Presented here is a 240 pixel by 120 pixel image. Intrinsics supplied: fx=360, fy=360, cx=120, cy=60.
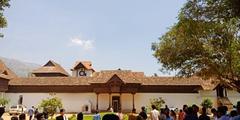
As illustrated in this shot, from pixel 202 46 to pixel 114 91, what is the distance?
2760 centimetres

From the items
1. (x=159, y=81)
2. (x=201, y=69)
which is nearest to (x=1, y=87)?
(x=159, y=81)

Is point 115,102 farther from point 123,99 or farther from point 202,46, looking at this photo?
point 202,46

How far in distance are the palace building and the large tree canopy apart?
24.1m

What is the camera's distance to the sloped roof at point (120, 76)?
53.6 m

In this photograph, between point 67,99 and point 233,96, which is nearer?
point 233,96

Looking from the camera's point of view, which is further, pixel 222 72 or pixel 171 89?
pixel 171 89

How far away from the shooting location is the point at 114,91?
52312 millimetres

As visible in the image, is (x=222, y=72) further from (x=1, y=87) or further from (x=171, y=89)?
(x=1, y=87)

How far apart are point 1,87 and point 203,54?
120 ft

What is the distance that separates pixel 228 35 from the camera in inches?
995

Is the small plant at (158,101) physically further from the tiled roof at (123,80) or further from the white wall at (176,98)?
the tiled roof at (123,80)

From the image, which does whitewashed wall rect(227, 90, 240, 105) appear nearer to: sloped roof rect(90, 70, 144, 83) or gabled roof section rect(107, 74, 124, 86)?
sloped roof rect(90, 70, 144, 83)


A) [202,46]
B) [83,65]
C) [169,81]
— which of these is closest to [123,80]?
[169,81]

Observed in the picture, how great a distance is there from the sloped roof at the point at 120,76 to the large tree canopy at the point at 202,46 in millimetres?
24342
